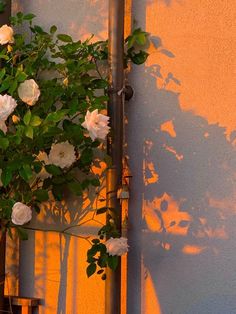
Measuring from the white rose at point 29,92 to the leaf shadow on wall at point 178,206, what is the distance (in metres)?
0.47

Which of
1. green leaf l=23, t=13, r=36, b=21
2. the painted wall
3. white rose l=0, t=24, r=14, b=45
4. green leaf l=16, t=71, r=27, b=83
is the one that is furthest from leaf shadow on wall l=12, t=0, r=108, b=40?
green leaf l=16, t=71, r=27, b=83

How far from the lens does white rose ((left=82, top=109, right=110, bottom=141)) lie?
6.76ft

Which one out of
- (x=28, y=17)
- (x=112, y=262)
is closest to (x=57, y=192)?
(x=112, y=262)

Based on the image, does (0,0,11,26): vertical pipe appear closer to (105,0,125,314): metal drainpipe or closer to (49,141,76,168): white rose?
(105,0,125,314): metal drainpipe

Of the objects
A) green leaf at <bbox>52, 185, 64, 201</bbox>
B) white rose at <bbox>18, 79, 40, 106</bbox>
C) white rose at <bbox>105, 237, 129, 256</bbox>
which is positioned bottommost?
white rose at <bbox>105, 237, 129, 256</bbox>

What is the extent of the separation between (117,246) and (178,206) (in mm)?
346

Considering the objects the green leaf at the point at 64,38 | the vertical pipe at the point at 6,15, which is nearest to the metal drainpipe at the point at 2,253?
the vertical pipe at the point at 6,15

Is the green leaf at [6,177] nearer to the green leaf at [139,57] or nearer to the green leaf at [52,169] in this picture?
the green leaf at [52,169]

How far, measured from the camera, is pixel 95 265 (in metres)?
2.27

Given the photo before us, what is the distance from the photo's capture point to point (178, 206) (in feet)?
7.45

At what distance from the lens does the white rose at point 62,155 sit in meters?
2.20

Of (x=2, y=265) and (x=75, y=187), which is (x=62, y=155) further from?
(x=2, y=265)

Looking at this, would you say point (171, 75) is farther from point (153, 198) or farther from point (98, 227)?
point (98, 227)

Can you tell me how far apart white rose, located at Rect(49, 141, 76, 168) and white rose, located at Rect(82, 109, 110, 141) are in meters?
0.17
